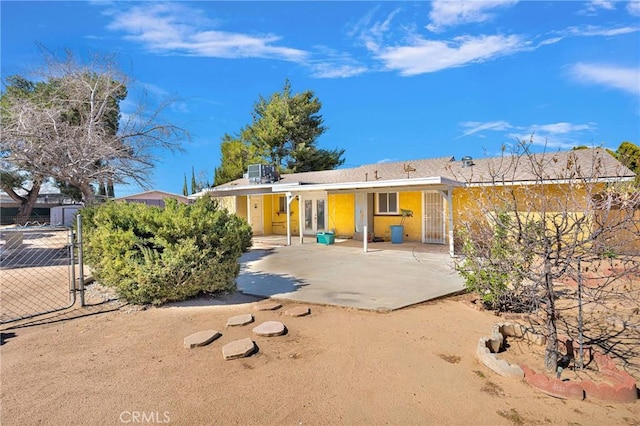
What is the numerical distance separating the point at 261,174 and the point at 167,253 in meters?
13.7

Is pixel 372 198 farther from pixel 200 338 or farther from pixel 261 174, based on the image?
pixel 200 338

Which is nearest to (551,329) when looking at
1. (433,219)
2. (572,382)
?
(572,382)

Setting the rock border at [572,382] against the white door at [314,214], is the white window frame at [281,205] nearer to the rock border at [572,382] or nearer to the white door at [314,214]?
the white door at [314,214]

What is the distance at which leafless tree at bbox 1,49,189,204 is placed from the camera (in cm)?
1153

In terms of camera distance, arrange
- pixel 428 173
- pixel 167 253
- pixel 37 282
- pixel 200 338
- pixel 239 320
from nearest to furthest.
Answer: pixel 200 338 < pixel 239 320 < pixel 167 253 < pixel 37 282 < pixel 428 173

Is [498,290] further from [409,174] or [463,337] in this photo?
[409,174]

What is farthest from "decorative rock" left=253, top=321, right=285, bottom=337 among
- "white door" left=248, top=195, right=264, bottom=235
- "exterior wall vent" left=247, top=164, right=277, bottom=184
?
"white door" left=248, top=195, right=264, bottom=235

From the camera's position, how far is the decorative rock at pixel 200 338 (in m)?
3.96

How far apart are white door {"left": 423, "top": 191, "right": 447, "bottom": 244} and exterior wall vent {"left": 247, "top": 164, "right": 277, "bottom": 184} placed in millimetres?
8572

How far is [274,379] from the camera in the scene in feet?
10.5

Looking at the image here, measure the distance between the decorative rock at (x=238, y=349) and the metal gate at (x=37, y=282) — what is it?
3.43 meters

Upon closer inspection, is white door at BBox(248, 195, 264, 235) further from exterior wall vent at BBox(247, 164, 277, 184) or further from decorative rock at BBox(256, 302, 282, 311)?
decorative rock at BBox(256, 302, 282, 311)

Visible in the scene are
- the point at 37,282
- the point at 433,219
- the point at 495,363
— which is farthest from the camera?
the point at 433,219

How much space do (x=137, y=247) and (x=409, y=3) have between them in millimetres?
9391
